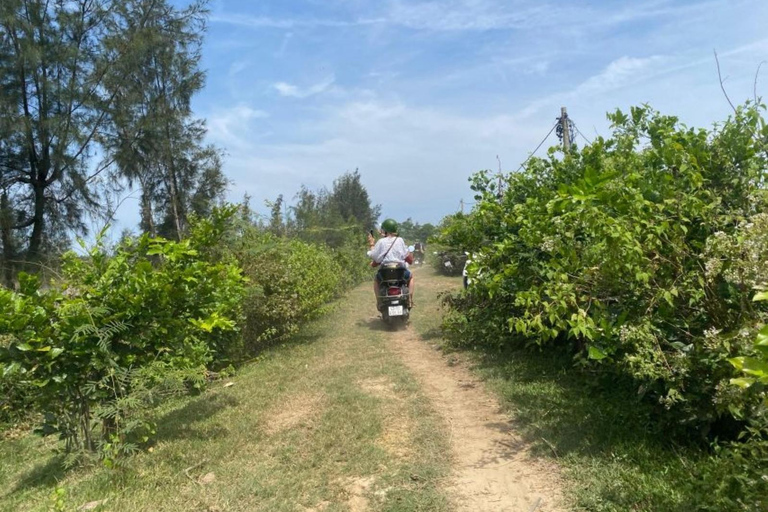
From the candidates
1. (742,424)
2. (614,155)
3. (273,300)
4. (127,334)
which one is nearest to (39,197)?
(273,300)

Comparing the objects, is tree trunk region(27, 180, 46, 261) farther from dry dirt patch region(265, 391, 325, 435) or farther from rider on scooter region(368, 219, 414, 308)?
dry dirt patch region(265, 391, 325, 435)

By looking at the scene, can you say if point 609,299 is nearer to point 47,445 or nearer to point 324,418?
point 324,418

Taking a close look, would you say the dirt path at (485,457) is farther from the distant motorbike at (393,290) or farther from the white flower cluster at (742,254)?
the distant motorbike at (393,290)

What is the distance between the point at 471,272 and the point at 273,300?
342 cm

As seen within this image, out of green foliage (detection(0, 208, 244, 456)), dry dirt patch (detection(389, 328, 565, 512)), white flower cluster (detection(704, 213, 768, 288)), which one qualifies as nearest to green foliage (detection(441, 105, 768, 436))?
white flower cluster (detection(704, 213, 768, 288))

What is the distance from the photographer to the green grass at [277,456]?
3207mm

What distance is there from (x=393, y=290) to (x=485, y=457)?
200 inches

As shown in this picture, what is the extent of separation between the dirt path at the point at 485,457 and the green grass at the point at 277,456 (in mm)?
144

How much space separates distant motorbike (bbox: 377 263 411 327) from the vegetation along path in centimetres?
245

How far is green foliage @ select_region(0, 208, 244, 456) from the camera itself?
353 cm

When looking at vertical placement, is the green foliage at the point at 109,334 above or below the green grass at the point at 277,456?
above

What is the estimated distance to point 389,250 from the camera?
8547 mm

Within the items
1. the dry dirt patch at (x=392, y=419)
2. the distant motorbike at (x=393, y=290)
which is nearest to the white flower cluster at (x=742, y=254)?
the dry dirt patch at (x=392, y=419)

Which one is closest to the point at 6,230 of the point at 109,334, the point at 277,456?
the point at 109,334
